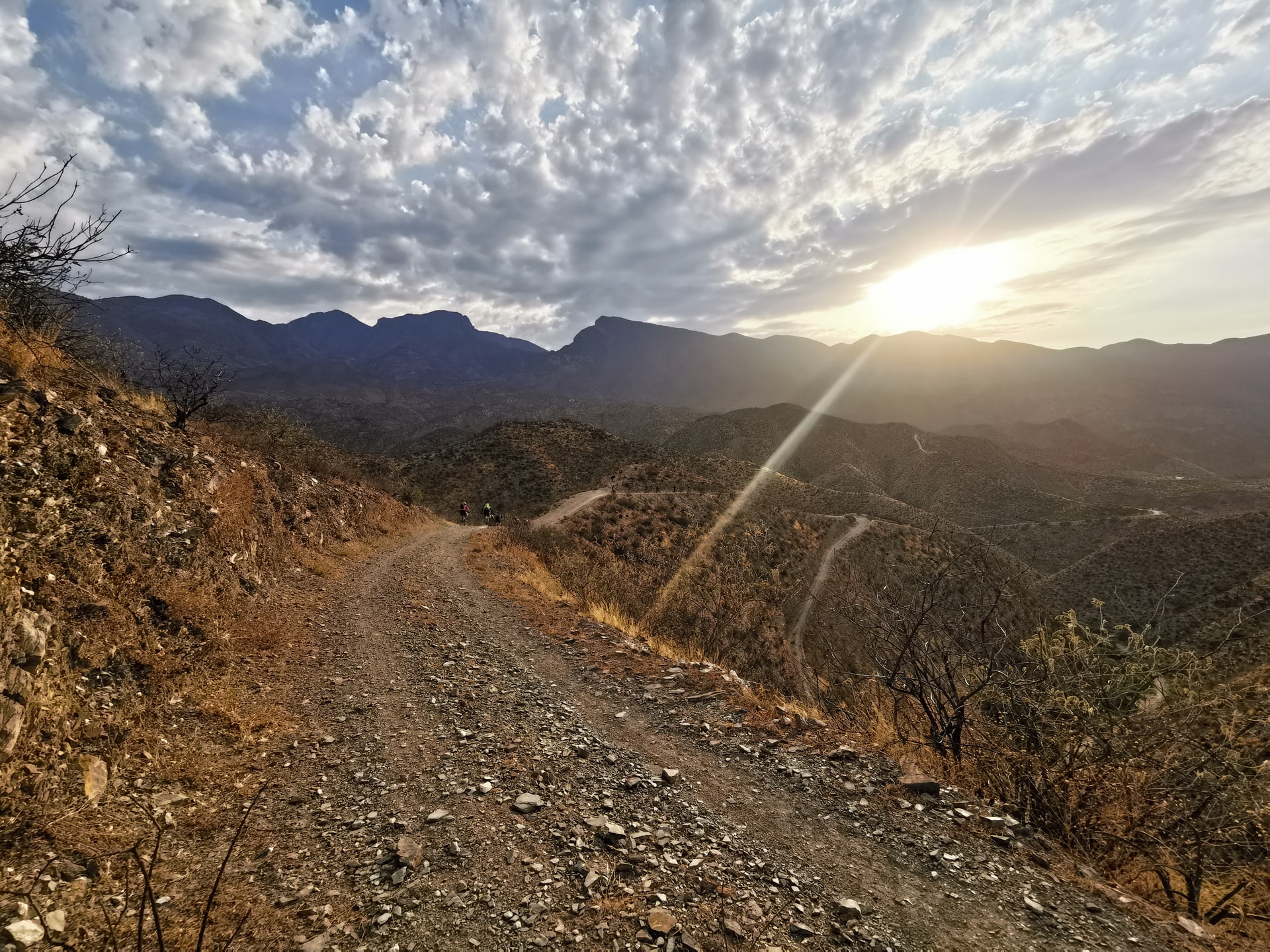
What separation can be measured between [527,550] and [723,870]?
1638 centimetres

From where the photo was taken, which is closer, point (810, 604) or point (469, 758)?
point (469, 758)

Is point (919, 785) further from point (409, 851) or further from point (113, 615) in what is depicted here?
point (113, 615)

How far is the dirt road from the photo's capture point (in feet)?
11.9

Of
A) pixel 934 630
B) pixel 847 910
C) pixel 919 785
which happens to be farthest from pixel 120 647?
pixel 934 630

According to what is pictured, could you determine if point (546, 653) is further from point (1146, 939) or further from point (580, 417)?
point (580, 417)

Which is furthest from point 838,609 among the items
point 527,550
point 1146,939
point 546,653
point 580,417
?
point 580,417

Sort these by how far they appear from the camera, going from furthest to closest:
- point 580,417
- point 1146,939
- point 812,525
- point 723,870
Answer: point 580,417 → point 812,525 → point 723,870 → point 1146,939

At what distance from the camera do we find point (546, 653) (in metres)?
9.20

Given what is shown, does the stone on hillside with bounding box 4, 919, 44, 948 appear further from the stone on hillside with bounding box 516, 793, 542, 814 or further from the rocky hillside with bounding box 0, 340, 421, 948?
the stone on hillside with bounding box 516, 793, 542, 814

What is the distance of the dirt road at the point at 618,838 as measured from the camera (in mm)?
3623

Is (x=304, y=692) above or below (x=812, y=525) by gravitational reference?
above

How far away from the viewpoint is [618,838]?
455 cm

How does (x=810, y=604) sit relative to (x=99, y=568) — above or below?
below

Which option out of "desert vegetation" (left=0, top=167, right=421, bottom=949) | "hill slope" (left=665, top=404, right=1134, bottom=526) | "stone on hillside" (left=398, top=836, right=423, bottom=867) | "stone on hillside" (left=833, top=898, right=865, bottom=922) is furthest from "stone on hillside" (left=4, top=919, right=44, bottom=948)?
"hill slope" (left=665, top=404, right=1134, bottom=526)
